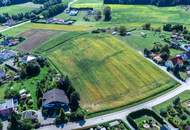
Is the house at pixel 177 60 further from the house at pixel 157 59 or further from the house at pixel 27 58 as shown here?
the house at pixel 27 58

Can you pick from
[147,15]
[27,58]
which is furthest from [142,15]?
[27,58]

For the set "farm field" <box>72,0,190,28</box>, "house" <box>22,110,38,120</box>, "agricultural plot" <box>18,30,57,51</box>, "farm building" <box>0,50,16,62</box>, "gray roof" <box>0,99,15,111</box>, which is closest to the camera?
"house" <box>22,110,38,120</box>

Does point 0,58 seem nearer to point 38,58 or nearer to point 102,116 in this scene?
point 38,58

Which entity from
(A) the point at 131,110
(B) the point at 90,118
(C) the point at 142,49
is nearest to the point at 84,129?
(B) the point at 90,118

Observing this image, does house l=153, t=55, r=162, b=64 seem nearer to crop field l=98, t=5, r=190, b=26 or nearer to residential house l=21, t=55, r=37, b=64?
residential house l=21, t=55, r=37, b=64

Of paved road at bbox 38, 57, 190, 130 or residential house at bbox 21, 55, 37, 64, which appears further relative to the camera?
residential house at bbox 21, 55, 37, 64

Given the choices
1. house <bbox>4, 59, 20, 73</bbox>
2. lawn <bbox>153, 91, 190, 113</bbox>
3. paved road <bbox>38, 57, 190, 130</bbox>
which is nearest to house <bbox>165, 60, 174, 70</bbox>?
paved road <bbox>38, 57, 190, 130</bbox>

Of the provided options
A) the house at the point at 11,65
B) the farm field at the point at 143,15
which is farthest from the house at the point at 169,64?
the house at the point at 11,65
